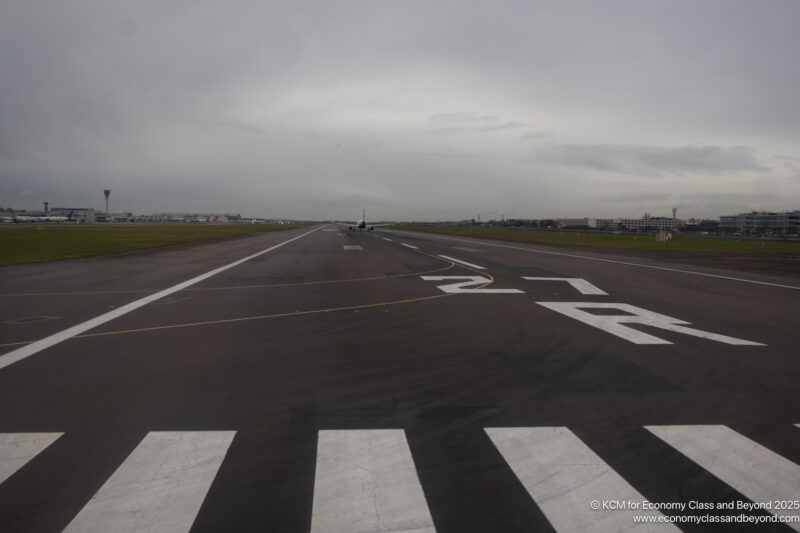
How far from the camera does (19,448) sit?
4.14 m

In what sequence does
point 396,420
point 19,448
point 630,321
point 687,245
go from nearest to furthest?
point 19,448 → point 396,420 → point 630,321 → point 687,245

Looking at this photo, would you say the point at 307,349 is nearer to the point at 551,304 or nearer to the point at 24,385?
the point at 24,385

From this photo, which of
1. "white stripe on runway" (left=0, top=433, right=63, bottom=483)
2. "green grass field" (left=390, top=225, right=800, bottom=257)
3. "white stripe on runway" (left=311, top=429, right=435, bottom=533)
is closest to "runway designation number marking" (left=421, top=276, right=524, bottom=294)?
"white stripe on runway" (left=311, top=429, right=435, bottom=533)

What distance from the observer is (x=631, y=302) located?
12477mm

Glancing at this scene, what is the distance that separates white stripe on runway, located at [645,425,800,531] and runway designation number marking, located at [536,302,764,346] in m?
3.87

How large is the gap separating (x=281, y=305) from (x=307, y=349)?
170 inches

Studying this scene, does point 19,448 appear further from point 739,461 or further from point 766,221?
point 766,221

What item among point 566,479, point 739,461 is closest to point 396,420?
point 566,479

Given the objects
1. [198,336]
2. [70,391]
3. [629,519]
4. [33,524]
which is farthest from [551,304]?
[33,524]

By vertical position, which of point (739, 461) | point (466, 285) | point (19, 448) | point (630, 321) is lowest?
point (19, 448)

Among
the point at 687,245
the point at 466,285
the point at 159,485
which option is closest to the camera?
the point at 159,485

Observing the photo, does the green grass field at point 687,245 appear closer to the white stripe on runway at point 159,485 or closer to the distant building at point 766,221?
the white stripe on runway at point 159,485

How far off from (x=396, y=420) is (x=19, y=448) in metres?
3.40

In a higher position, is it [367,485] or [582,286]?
[582,286]
